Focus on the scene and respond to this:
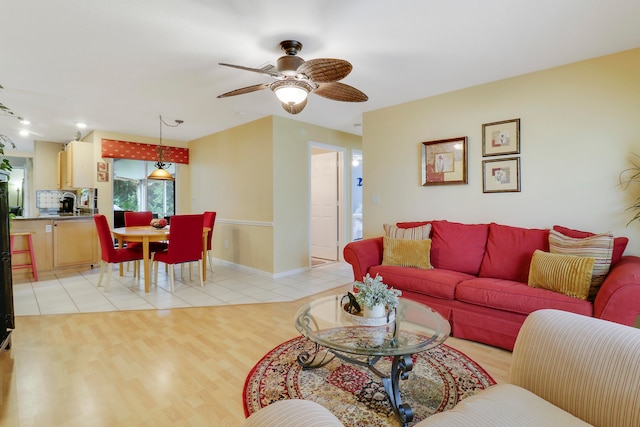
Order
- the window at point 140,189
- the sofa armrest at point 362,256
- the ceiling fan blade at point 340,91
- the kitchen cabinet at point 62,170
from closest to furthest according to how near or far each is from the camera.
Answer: the ceiling fan blade at point 340,91
the sofa armrest at point 362,256
the kitchen cabinet at point 62,170
the window at point 140,189

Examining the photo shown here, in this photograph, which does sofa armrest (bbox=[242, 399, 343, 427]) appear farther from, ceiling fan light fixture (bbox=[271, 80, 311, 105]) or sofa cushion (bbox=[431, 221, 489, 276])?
sofa cushion (bbox=[431, 221, 489, 276])

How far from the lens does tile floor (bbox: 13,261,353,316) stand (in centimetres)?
339

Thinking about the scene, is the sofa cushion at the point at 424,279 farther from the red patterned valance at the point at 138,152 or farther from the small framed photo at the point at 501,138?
the red patterned valance at the point at 138,152

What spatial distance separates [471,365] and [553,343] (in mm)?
1125

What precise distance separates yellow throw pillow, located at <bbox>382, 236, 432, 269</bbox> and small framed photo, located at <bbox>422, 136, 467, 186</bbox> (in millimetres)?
825

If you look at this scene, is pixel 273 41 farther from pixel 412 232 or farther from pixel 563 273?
pixel 563 273

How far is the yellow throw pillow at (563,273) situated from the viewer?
2166 millimetres

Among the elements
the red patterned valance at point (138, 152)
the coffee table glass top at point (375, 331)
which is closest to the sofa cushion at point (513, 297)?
the coffee table glass top at point (375, 331)

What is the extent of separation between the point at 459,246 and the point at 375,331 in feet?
5.50

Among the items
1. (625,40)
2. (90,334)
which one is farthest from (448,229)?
(90,334)

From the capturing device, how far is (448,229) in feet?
10.5

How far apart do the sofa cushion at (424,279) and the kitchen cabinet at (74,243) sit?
187 inches

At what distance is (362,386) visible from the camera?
1927mm

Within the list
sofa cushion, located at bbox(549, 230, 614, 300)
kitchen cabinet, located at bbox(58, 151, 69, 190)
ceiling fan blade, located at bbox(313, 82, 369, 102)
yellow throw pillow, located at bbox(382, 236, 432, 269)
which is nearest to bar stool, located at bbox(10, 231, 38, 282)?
kitchen cabinet, located at bbox(58, 151, 69, 190)
